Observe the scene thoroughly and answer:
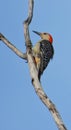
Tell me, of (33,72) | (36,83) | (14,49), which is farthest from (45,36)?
(36,83)

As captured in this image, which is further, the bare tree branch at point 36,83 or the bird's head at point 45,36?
the bird's head at point 45,36

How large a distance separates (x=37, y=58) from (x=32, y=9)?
11.2ft

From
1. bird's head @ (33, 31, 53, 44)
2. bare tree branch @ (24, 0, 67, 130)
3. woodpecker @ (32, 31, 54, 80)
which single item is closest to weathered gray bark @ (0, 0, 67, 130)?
bare tree branch @ (24, 0, 67, 130)

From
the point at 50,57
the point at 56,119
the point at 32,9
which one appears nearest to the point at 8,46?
the point at 32,9

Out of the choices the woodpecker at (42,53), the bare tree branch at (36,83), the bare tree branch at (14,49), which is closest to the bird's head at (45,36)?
the woodpecker at (42,53)

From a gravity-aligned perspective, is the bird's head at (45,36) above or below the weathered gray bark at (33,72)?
above

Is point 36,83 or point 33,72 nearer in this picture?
point 36,83

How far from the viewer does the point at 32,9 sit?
26.1 feet

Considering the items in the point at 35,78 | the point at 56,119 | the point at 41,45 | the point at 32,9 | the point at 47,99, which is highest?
the point at 41,45

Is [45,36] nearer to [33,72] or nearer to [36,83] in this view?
[33,72]

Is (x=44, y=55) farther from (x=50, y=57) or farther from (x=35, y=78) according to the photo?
(x=35, y=78)

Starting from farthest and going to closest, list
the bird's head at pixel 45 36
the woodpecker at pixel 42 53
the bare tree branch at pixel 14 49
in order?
the bird's head at pixel 45 36, the woodpecker at pixel 42 53, the bare tree branch at pixel 14 49

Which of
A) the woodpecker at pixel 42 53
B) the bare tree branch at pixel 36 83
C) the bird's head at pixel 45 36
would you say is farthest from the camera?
the bird's head at pixel 45 36

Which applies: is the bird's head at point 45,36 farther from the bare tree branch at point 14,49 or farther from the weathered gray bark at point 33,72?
the bare tree branch at point 14,49
